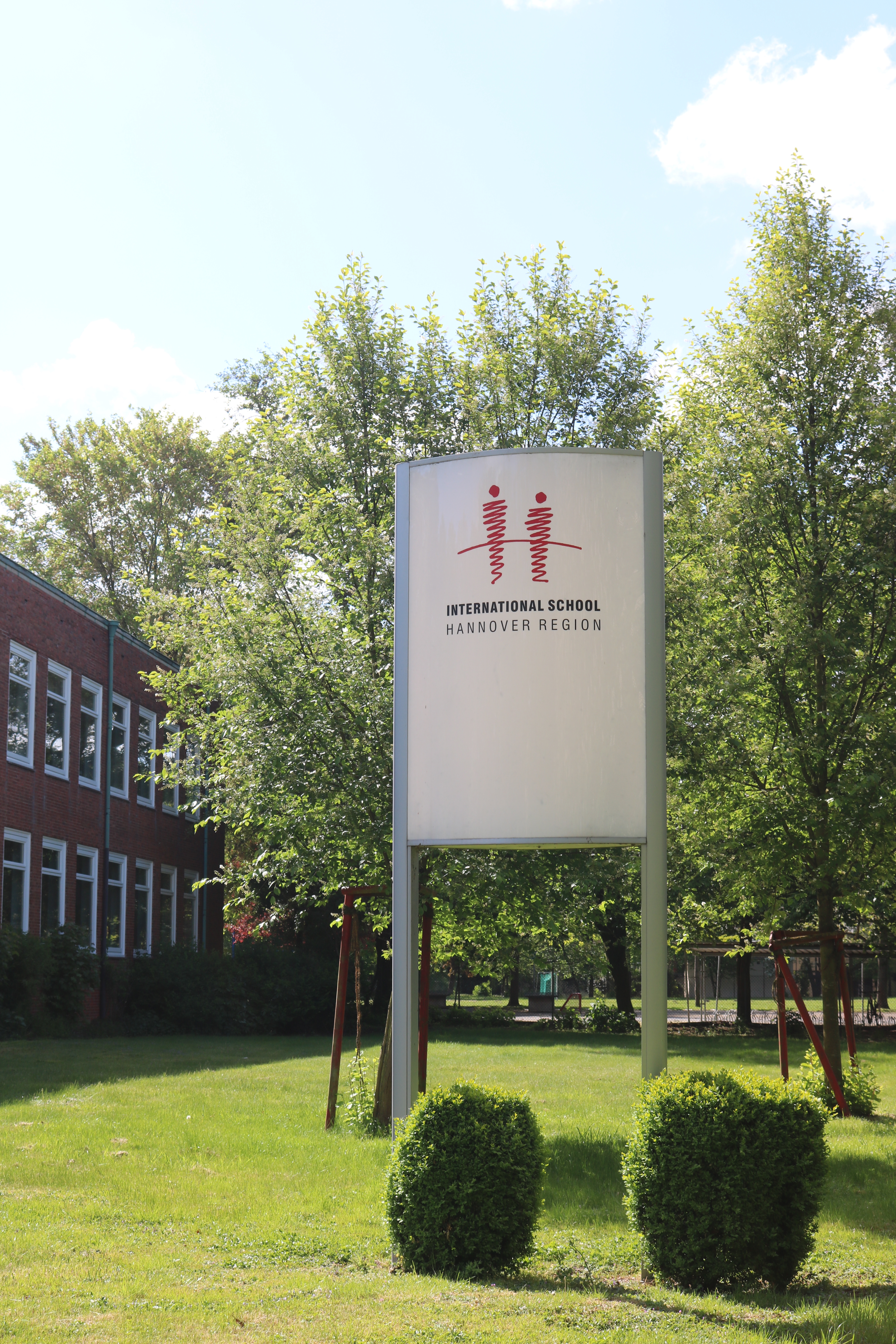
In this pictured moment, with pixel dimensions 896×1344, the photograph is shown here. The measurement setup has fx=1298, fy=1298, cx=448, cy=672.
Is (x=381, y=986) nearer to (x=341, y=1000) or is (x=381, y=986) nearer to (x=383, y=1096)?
(x=341, y=1000)

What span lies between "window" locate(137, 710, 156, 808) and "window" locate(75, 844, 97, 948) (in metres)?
3.13

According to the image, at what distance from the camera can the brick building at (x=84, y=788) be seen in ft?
78.0

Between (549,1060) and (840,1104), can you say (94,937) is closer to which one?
(549,1060)

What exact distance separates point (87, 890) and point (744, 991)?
19.1m

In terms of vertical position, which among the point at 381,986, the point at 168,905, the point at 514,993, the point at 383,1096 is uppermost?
the point at 168,905

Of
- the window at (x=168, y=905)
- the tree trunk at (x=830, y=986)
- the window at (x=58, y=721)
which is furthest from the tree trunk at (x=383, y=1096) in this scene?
the window at (x=168, y=905)

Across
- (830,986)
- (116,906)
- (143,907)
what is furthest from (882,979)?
(830,986)

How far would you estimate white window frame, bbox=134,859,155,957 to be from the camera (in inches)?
1196

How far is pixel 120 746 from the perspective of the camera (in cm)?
2972

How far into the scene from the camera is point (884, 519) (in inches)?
533

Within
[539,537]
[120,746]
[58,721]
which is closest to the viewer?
[539,537]

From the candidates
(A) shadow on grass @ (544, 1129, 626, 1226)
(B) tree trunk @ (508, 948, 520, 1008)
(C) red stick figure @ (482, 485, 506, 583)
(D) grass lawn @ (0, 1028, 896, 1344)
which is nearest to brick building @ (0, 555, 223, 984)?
(D) grass lawn @ (0, 1028, 896, 1344)

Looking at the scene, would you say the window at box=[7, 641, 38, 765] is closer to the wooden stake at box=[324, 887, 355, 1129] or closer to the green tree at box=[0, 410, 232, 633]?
the wooden stake at box=[324, 887, 355, 1129]

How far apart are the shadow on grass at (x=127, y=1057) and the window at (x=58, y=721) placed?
5.33m
